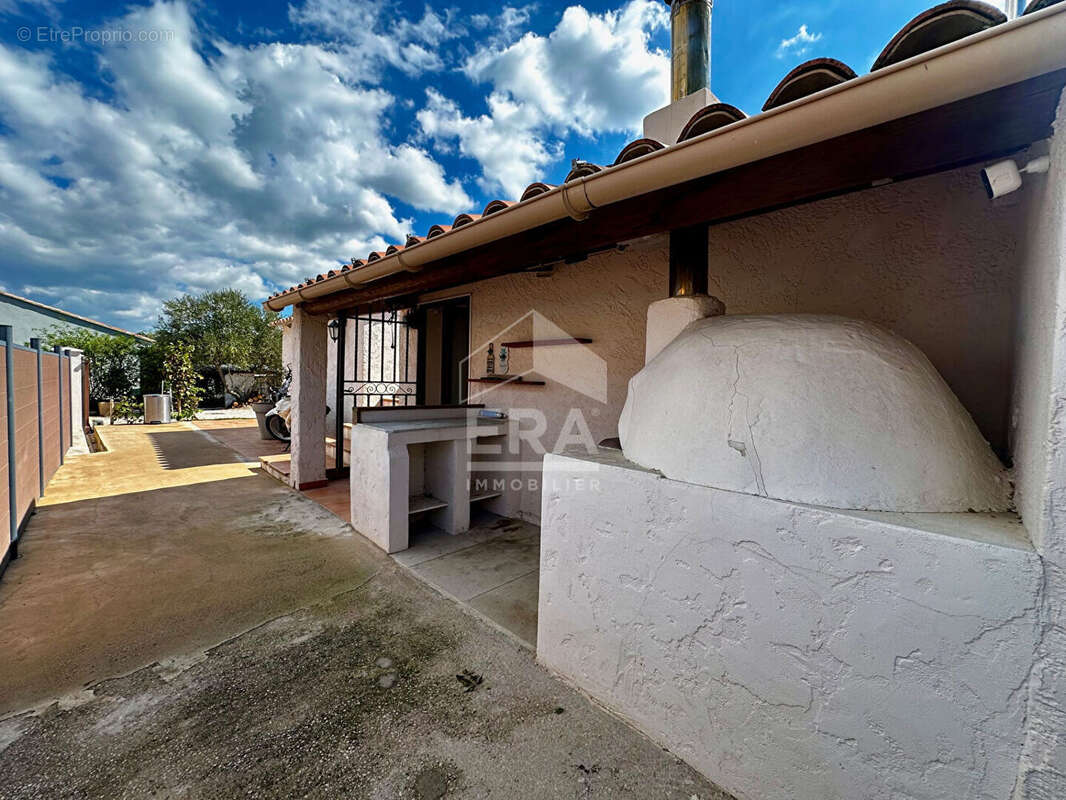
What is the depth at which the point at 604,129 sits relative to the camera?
638 centimetres

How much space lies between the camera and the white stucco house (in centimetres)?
137

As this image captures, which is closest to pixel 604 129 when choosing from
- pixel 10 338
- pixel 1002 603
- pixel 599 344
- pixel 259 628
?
pixel 599 344

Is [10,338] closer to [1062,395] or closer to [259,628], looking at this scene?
[259,628]

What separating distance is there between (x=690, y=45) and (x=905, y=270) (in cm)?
460

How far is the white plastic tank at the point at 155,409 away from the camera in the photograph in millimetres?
14867

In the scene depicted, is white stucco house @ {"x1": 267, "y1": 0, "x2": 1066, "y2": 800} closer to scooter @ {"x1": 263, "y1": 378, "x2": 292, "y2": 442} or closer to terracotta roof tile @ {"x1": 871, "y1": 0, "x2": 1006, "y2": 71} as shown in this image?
terracotta roof tile @ {"x1": 871, "y1": 0, "x2": 1006, "y2": 71}

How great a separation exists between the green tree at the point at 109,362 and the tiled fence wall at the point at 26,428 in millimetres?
8901

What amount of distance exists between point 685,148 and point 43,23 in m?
7.58

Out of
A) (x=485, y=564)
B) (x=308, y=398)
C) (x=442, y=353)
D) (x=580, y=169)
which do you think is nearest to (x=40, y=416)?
(x=308, y=398)

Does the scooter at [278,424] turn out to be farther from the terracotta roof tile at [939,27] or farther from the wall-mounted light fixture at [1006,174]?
the wall-mounted light fixture at [1006,174]

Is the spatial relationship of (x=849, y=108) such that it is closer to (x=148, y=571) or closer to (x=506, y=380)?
(x=506, y=380)

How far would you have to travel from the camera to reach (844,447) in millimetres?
1767

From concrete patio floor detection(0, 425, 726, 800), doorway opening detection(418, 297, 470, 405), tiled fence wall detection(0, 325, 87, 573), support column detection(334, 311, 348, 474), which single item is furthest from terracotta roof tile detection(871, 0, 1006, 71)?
tiled fence wall detection(0, 325, 87, 573)

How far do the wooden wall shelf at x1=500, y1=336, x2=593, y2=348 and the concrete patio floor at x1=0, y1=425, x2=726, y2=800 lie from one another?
2.94 m
